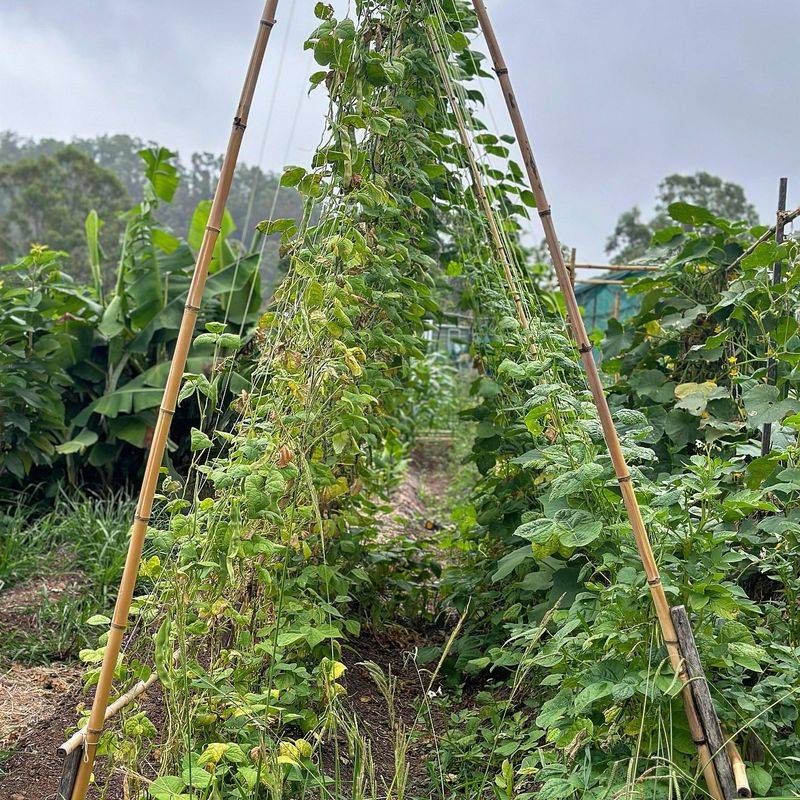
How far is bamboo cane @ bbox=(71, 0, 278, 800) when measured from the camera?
71.2 inches

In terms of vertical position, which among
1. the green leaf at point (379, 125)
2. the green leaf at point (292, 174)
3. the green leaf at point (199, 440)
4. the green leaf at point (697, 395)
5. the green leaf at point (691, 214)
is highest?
the green leaf at point (691, 214)

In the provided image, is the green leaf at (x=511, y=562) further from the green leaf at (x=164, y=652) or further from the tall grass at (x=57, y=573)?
the tall grass at (x=57, y=573)

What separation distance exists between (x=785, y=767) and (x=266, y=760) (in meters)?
1.15

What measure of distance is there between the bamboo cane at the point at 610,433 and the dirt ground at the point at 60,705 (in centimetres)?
74

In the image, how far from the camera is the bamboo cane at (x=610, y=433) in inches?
69.2

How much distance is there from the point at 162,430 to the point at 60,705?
1.45 metres

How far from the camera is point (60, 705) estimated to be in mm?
2811

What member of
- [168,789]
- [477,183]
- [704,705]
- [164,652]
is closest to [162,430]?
[164,652]

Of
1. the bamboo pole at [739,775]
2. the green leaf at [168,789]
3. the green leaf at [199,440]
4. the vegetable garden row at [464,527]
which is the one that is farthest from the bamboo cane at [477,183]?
the green leaf at [168,789]

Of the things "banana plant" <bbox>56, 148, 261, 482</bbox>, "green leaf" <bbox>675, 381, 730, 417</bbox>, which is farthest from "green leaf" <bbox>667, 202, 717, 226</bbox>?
"banana plant" <bbox>56, 148, 261, 482</bbox>

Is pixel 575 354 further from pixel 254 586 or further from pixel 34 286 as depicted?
pixel 34 286

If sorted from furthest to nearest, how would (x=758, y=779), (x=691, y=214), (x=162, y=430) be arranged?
(x=691, y=214)
(x=162, y=430)
(x=758, y=779)

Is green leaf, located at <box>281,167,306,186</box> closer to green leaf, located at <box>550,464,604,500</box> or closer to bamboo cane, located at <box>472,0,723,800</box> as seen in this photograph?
bamboo cane, located at <box>472,0,723,800</box>

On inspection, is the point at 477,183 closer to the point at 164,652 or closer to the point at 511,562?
the point at 511,562
